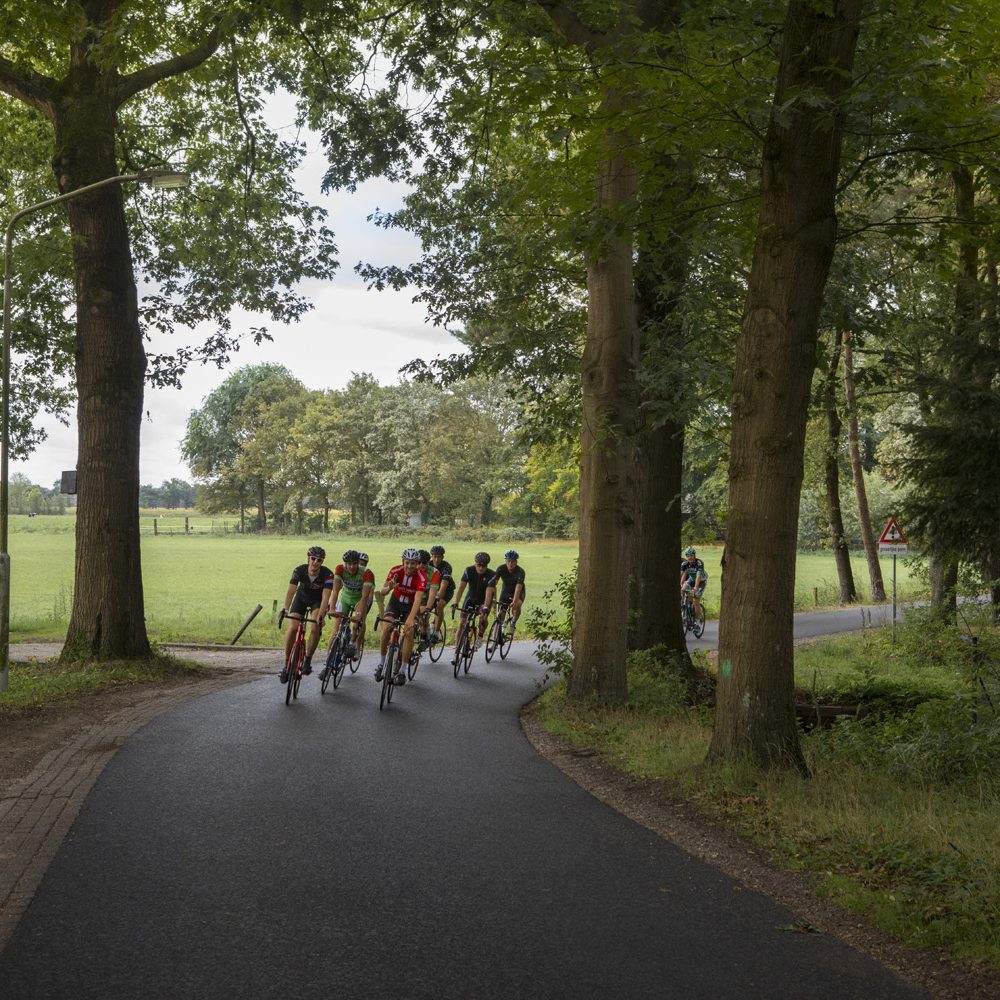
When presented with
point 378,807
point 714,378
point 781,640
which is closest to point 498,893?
point 378,807

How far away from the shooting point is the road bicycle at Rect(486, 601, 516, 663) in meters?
21.0

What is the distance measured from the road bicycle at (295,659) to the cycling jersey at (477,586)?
5208 millimetres

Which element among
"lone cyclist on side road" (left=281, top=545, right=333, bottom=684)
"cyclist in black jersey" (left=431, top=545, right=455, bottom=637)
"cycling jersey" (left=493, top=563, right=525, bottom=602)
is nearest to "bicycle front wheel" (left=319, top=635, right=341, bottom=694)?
"lone cyclist on side road" (left=281, top=545, right=333, bottom=684)

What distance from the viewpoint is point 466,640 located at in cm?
1859

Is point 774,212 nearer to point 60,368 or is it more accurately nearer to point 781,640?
point 781,640

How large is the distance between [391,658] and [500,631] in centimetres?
738

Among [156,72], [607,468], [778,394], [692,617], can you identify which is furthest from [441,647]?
[778,394]

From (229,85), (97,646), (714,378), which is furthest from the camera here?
(229,85)

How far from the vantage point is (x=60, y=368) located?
76.0 feet

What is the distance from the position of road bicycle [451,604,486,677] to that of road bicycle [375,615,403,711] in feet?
11.7

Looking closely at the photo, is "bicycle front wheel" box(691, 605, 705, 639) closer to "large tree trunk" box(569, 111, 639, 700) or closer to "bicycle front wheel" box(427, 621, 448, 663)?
"bicycle front wheel" box(427, 621, 448, 663)

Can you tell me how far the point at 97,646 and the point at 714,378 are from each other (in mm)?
10056

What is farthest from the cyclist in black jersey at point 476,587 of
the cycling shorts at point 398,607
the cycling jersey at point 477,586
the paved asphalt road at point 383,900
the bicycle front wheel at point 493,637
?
the paved asphalt road at point 383,900

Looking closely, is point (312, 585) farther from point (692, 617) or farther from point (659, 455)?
point (692, 617)
